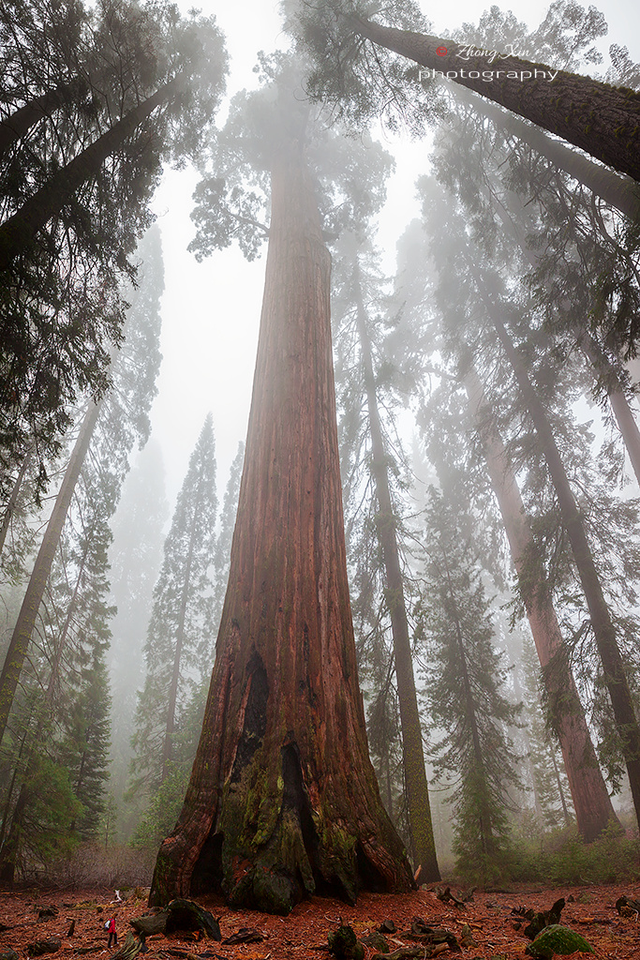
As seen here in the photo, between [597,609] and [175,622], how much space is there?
2082cm

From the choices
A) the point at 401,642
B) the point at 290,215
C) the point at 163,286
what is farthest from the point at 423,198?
the point at 401,642

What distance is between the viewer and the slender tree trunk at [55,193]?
3771 mm

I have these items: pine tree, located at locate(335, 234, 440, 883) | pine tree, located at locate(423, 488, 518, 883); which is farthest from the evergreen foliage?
pine tree, located at locate(423, 488, 518, 883)

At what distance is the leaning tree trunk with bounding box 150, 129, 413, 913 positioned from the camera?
2.95m

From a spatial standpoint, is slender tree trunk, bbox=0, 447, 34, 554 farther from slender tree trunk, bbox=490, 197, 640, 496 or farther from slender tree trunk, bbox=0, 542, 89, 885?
slender tree trunk, bbox=490, 197, 640, 496

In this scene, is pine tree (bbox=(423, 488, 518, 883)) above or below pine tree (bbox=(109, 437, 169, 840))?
below

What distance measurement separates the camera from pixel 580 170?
612 cm

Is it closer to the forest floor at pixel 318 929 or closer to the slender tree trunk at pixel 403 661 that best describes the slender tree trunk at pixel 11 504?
the forest floor at pixel 318 929

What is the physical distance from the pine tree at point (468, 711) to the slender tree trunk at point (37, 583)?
27.3 feet

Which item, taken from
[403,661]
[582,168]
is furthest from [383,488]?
[582,168]

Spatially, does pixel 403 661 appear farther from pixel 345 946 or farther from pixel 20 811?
pixel 345 946

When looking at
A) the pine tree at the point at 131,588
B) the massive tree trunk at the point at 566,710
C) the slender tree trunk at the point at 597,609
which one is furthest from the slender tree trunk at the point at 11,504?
the pine tree at the point at 131,588

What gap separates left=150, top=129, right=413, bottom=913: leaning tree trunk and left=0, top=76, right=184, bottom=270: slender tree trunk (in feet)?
8.58

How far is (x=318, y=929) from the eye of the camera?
238cm
